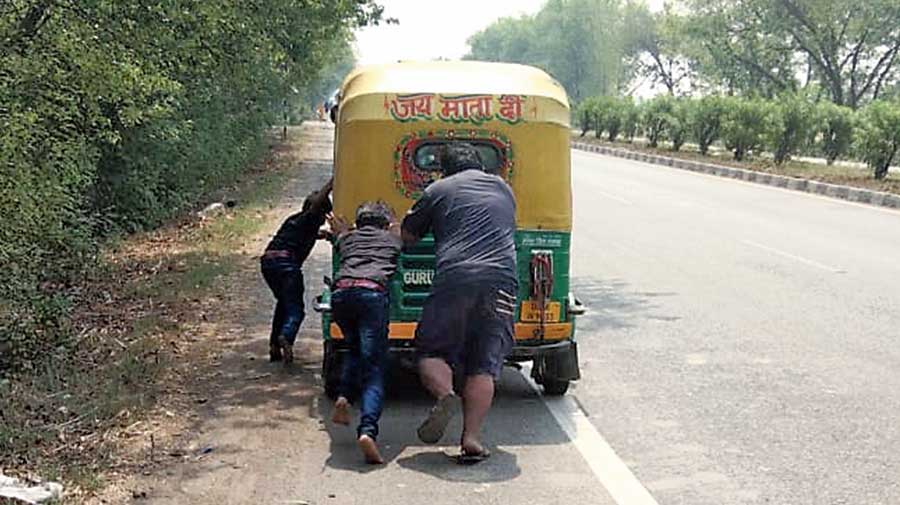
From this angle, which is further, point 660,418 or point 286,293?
point 286,293

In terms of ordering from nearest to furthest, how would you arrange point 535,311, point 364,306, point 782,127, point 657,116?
1. point 364,306
2. point 535,311
3. point 782,127
4. point 657,116

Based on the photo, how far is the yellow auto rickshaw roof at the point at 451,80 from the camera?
705cm

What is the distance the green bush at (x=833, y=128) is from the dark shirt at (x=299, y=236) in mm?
27076

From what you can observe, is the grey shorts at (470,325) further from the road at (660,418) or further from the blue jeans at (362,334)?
the road at (660,418)

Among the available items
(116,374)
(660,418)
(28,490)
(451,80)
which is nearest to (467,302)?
(660,418)

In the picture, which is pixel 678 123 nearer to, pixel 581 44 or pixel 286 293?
pixel 286 293

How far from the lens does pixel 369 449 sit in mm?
5852

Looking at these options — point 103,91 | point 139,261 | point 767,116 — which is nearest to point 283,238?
point 103,91

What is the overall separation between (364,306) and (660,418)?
185 cm

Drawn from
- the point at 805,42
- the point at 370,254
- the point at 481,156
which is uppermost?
the point at 805,42

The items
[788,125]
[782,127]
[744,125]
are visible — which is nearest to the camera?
[782,127]

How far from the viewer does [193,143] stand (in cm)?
1880

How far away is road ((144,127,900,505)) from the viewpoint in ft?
18.1

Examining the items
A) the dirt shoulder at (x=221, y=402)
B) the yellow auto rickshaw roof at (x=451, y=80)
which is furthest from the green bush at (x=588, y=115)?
the yellow auto rickshaw roof at (x=451, y=80)
